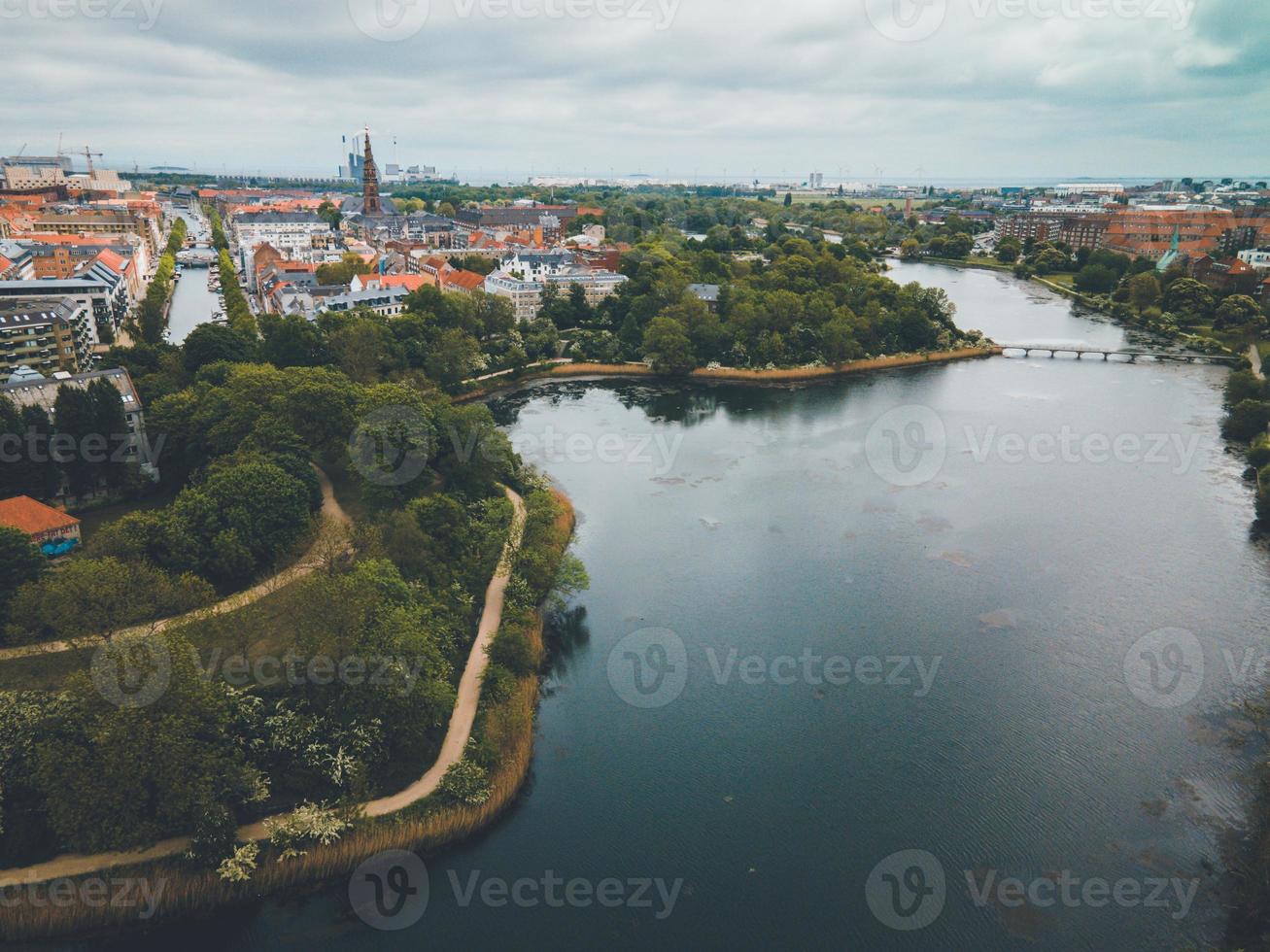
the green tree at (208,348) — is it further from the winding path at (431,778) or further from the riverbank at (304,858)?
the riverbank at (304,858)

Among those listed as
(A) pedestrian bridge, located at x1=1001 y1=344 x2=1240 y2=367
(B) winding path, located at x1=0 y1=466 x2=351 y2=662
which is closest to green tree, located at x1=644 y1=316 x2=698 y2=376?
(A) pedestrian bridge, located at x1=1001 y1=344 x2=1240 y2=367

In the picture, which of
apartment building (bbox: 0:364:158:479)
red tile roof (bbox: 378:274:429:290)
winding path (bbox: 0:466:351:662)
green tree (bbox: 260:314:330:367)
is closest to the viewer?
winding path (bbox: 0:466:351:662)

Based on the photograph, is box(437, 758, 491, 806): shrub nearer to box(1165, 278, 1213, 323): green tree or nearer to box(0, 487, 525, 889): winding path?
box(0, 487, 525, 889): winding path

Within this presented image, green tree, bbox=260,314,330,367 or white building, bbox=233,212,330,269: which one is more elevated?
white building, bbox=233,212,330,269

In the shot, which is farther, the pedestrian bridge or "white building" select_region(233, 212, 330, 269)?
"white building" select_region(233, 212, 330, 269)

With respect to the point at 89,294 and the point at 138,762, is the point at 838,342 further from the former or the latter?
the point at 89,294

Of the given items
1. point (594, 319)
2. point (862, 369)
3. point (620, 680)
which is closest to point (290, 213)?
point (594, 319)

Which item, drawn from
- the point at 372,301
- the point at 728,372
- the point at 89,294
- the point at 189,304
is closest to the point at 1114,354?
the point at 728,372
